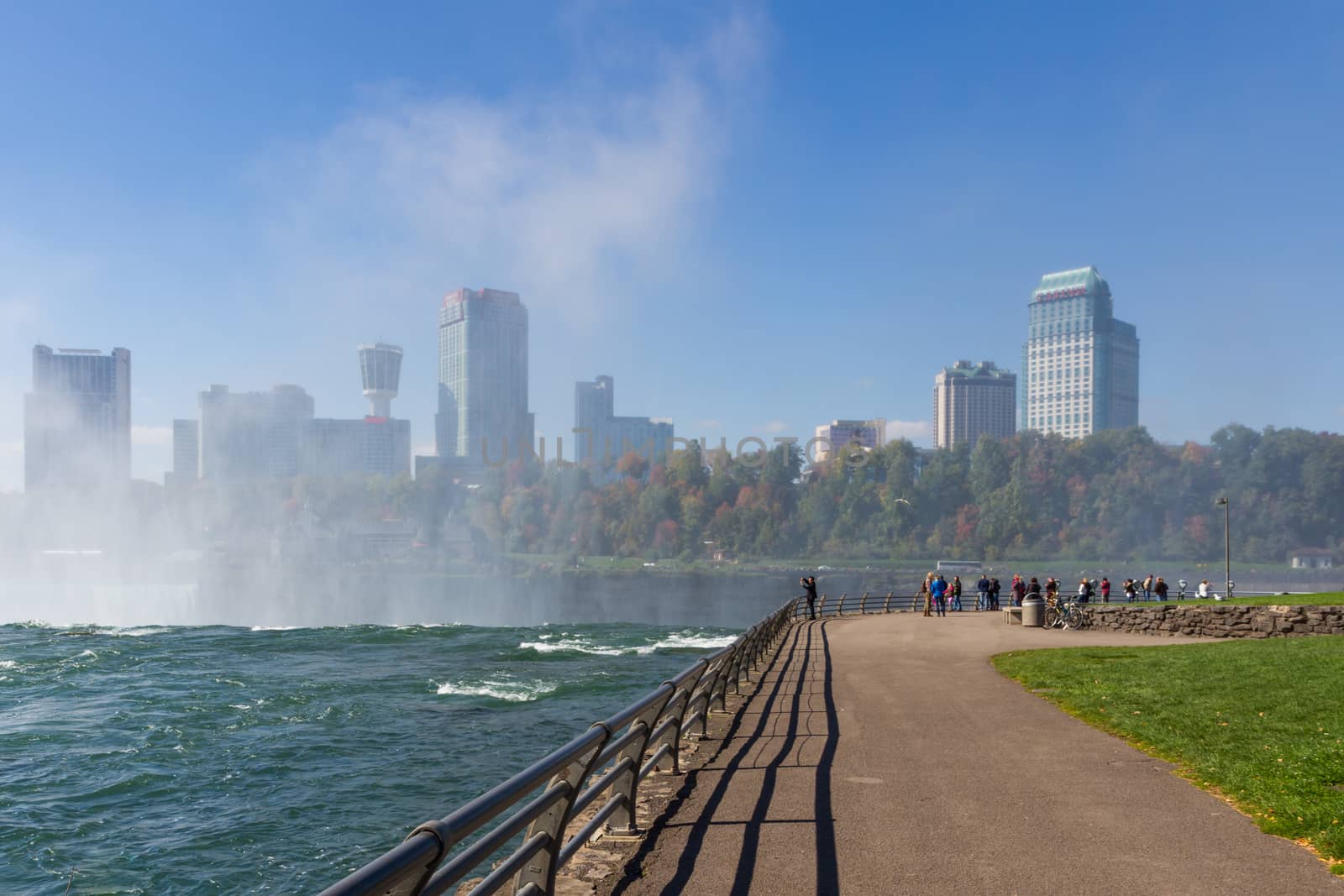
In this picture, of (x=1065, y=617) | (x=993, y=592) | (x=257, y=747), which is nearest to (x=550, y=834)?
(x=257, y=747)

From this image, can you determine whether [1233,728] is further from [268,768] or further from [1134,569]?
[1134,569]

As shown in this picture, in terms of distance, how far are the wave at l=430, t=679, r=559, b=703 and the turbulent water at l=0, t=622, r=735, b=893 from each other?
152 millimetres

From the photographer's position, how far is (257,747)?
23.7 metres

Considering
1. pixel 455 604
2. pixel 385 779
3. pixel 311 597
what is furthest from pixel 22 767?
pixel 311 597

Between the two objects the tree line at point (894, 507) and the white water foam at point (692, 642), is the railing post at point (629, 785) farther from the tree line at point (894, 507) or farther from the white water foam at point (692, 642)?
the tree line at point (894, 507)

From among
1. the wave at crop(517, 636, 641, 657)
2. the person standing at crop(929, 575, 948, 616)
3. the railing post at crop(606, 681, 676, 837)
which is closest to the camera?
the railing post at crop(606, 681, 676, 837)

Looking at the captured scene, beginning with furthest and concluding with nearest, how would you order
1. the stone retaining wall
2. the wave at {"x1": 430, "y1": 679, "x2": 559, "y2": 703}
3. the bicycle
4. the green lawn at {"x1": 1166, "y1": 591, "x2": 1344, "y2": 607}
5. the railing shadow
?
the bicycle → the wave at {"x1": 430, "y1": 679, "x2": 559, "y2": 703} → the green lawn at {"x1": 1166, "y1": 591, "x2": 1344, "y2": 607} → the stone retaining wall → the railing shadow

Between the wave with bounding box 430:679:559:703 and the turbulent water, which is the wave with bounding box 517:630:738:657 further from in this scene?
the wave with bounding box 430:679:559:703

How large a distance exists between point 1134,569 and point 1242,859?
170 m

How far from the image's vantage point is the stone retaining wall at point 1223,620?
25000 mm

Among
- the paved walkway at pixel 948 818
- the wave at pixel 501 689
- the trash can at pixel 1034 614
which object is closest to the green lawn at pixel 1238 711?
the paved walkway at pixel 948 818

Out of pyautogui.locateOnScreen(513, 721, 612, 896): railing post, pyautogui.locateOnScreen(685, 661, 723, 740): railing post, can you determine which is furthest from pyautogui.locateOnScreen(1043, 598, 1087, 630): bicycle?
pyautogui.locateOnScreen(513, 721, 612, 896): railing post

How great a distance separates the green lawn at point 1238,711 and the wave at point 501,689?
15.5 metres

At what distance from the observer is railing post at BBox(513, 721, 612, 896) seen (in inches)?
210
